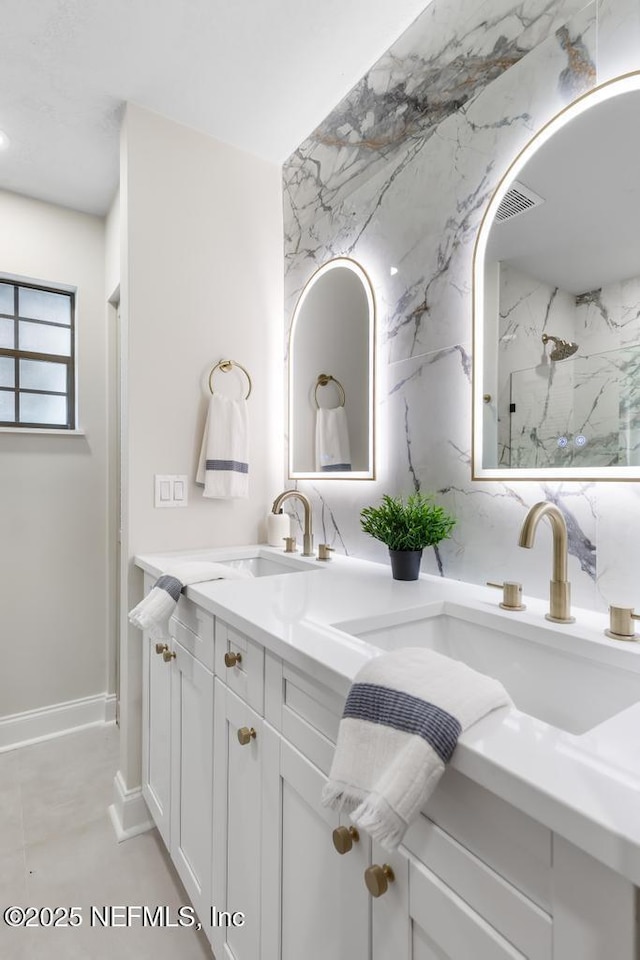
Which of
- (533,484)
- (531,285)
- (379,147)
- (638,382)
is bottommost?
(533,484)

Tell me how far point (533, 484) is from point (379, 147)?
1277 millimetres

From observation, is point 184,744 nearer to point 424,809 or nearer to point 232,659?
point 232,659

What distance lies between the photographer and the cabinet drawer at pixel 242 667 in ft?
3.09

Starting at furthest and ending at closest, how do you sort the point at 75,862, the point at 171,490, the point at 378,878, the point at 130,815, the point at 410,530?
1. the point at 171,490
2. the point at 130,815
3. the point at 75,862
4. the point at 410,530
5. the point at 378,878

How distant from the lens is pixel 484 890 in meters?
0.50

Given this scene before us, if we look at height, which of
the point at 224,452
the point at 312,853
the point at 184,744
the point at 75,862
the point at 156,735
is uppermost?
the point at 224,452

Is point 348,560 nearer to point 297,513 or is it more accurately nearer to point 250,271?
point 297,513

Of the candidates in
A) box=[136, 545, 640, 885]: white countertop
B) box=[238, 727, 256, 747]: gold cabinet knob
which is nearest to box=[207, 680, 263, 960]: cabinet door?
box=[238, 727, 256, 747]: gold cabinet knob

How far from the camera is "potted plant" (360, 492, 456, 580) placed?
4.17 ft

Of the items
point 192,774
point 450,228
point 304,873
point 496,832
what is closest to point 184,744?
point 192,774

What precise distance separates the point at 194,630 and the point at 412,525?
0.65m

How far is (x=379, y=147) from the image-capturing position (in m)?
1.62

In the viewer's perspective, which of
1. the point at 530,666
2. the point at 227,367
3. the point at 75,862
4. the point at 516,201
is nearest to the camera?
the point at 530,666

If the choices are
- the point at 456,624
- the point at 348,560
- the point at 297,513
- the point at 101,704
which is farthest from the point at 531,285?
the point at 101,704
